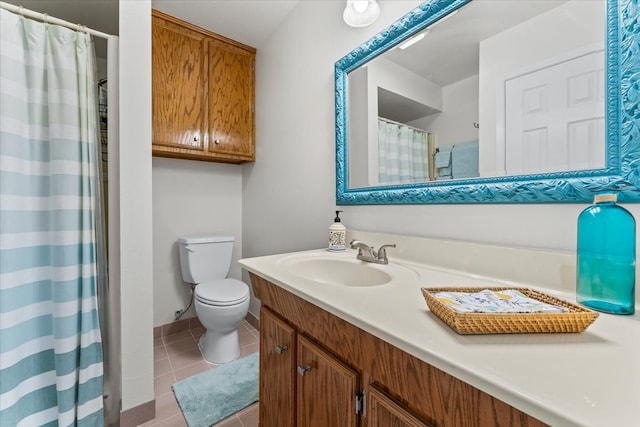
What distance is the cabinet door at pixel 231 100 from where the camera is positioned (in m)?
2.03

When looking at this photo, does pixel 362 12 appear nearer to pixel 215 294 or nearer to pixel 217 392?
pixel 215 294

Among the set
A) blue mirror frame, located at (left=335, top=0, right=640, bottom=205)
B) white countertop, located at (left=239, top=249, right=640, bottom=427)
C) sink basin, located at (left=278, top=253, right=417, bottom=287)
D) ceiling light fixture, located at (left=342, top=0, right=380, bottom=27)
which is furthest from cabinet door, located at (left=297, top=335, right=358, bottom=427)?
ceiling light fixture, located at (left=342, top=0, right=380, bottom=27)

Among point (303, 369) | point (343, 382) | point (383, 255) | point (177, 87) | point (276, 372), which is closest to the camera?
point (343, 382)

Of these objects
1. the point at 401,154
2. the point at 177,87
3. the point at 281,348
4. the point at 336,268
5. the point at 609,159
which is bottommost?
the point at 281,348

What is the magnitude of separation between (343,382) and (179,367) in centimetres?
152

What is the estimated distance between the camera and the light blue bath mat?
1.30 meters

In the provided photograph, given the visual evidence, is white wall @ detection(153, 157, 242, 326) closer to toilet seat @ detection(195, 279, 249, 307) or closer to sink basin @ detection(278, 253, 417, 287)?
toilet seat @ detection(195, 279, 249, 307)

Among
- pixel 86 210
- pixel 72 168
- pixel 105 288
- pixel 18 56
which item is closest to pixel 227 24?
pixel 18 56

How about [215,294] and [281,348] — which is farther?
[215,294]

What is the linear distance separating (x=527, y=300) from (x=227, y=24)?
2367 mm

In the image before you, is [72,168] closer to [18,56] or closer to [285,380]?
[18,56]

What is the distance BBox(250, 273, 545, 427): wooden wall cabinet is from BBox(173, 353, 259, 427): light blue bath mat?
0.43m

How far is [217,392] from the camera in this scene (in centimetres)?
145

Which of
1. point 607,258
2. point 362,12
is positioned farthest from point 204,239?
point 607,258
